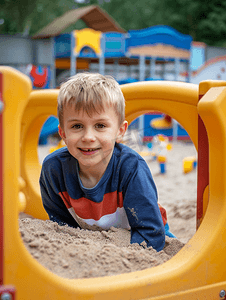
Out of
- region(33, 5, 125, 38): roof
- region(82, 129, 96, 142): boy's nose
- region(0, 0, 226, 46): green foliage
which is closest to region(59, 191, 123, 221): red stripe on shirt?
region(82, 129, 96, 142): boy's nose

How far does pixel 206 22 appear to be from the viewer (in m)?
Answer: 15.0

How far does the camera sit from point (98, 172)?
129 centimetres

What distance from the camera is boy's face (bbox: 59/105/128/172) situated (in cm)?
109

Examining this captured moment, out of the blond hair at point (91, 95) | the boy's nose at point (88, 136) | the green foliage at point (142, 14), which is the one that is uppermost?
the green foliage at point (142, 14)

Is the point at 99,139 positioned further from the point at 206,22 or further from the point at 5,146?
the point at 206,22

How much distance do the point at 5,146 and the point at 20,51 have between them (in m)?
7.32

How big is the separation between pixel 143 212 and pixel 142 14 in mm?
18617

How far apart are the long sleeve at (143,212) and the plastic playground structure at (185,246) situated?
0.15m

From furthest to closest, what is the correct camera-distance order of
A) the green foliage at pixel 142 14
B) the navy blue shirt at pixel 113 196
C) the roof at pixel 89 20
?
the green foliage at pixel 142 14, the roof at pixel 89 20, the navy blue shirt at pixel 113 196

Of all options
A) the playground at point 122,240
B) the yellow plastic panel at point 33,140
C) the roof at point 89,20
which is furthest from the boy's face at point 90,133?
the roof at point 89,20

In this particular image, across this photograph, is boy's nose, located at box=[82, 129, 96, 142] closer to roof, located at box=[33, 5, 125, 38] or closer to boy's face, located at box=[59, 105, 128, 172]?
boy's face, located at box=[59, 105, 128, 172]

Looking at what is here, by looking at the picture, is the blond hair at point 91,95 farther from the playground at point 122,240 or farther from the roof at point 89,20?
the roof at point 89,20

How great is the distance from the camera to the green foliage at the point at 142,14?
13.0 m

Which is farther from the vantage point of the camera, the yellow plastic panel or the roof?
the roof
